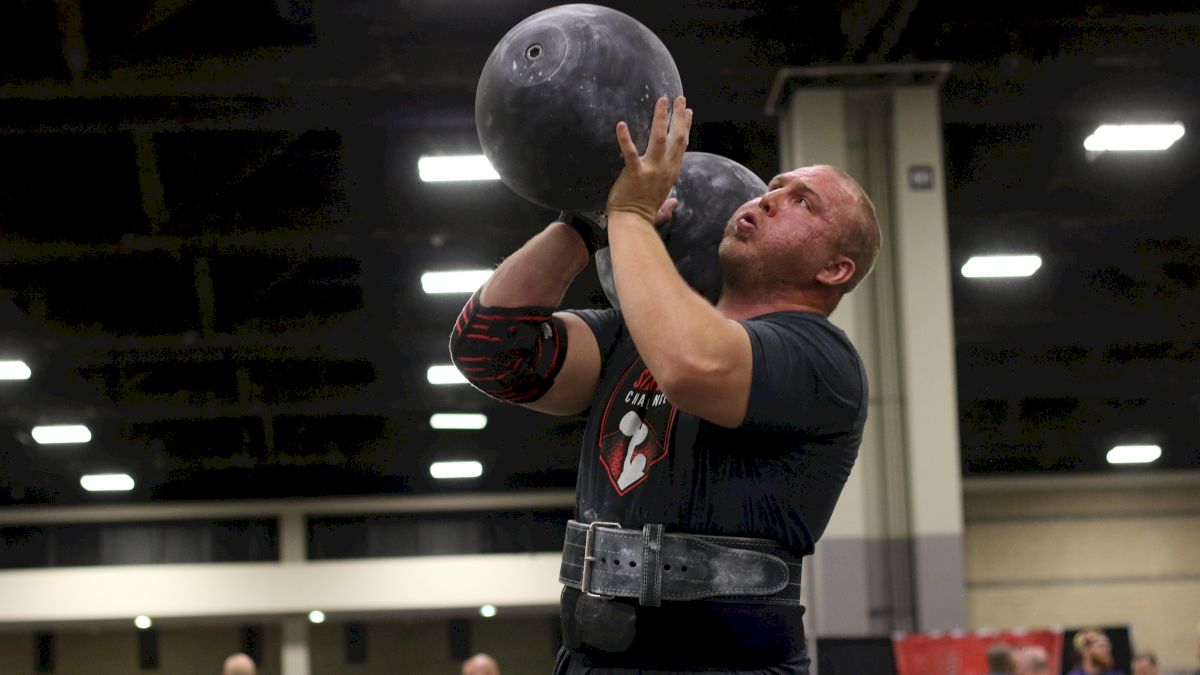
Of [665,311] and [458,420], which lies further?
[458,420]

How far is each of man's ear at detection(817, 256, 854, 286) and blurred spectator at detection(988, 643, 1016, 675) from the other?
607 cm

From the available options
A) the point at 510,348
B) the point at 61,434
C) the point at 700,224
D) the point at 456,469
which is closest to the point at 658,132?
the point at 700,224

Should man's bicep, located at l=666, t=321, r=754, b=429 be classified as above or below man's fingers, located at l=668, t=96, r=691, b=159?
below

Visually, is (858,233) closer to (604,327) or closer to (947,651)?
(604,327)

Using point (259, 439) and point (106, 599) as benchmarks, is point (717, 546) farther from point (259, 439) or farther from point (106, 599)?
point (106, 599)

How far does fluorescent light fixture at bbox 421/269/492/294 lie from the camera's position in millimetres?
14703

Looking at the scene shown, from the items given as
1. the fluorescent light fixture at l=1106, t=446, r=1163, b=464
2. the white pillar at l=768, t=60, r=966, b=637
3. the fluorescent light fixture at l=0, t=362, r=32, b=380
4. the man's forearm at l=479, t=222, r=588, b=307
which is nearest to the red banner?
the white pillar at l=768, t=60, r=966, b=637

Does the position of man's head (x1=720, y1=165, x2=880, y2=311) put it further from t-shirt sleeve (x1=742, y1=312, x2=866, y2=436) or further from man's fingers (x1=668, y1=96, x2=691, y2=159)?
man's fingers (x1=668, y1=96, x2=691, y2=159)

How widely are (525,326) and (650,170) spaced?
1.41ft

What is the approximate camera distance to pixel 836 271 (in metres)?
2.48

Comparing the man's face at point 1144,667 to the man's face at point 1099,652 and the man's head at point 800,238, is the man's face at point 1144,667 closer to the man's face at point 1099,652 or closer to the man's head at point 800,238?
the man's face at point 1099,652

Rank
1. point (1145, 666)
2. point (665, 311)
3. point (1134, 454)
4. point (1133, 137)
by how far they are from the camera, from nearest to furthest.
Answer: point (665, 311) < point (1145, 666) < point (1133, 137) < point (1134, 454)

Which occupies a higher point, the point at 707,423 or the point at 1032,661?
the point at 707,423

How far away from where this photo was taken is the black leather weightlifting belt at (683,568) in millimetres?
2268
